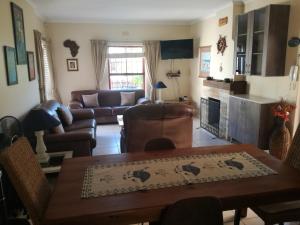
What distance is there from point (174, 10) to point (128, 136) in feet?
11.6

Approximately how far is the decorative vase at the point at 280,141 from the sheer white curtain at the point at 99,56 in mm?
4626

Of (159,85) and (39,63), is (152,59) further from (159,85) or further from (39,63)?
(39,63)

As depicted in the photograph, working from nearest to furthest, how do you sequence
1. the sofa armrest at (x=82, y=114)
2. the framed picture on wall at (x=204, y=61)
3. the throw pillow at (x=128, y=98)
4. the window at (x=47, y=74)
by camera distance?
the sofa armrest at (x=82, y=114) < the window at (x=47, y=74) < the framed picture on wall at (x=204, y=61) < the throw pillow at (x=128, y=98)

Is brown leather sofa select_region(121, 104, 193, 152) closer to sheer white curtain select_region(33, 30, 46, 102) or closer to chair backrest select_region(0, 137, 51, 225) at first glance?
chair backrest select_region(0, 137, 51, 225)

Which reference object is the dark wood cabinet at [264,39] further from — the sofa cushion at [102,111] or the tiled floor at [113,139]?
the sofa cushion at [102,111]

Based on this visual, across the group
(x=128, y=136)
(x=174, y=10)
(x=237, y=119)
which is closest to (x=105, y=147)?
(x=128, y=136)

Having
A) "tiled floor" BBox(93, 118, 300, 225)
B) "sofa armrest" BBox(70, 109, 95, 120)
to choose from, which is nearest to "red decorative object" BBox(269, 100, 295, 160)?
"tiled floor" BBox(93, 118, 300, 225)

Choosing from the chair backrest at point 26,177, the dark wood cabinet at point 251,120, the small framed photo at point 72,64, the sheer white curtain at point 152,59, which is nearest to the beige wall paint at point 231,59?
the dark wood cabinet at point 251,120

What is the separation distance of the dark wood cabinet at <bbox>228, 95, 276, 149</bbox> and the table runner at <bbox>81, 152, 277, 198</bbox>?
80.7 inches

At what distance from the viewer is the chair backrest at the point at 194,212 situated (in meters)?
1.23

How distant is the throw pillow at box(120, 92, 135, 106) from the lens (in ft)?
21.6

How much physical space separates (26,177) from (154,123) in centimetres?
176

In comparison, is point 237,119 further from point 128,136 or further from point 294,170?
point 294,170

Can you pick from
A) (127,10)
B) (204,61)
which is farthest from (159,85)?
(127,10)
